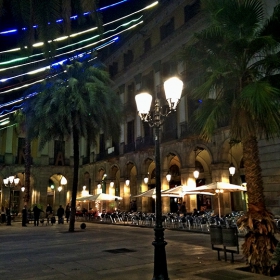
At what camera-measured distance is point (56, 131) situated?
2047 cm

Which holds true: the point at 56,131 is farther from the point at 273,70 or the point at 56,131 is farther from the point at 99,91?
the point at 273,70

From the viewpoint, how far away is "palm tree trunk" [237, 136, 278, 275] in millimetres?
7629

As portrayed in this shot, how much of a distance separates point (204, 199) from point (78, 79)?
48.0ft

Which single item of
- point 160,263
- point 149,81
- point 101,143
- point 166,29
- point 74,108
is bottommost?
point 160,263

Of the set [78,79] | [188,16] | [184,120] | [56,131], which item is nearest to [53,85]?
[78,79]

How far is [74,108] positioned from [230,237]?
13162 millimetres

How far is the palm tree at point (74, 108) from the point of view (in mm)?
19344

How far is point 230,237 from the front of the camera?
8773mm

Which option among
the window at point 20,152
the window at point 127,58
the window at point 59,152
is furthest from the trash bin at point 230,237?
the window at point 59,152

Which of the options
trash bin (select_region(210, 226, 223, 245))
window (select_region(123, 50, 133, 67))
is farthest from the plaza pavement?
window (select_region(123, 50, 133, 67))

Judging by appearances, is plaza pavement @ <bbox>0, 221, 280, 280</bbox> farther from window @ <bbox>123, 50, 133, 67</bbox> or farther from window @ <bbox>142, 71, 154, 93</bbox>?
window @ <bbox>123, 50, 133, 67</bbox>

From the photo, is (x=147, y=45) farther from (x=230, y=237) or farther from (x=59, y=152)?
(x=230, y=237)

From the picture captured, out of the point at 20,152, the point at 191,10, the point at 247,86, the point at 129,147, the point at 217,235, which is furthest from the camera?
the point at 20,152

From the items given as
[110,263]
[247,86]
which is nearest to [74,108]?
[110,263]
